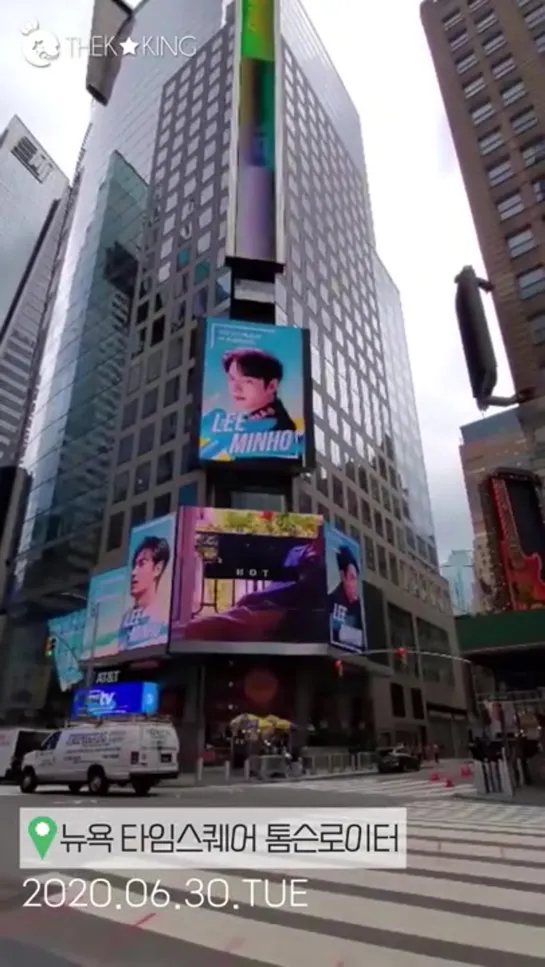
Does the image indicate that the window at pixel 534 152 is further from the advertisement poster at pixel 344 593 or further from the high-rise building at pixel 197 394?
the high-rise building at pixel 197 394

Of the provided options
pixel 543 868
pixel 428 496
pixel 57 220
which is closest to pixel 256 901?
pixel 543 868

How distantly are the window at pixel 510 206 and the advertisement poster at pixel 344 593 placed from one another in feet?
83.8

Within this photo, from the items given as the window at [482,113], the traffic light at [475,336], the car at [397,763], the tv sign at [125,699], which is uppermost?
the window at [482,113]

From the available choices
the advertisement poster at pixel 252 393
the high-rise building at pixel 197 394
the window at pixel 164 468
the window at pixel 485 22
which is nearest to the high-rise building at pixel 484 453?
the high-rise building at pixel 197 394

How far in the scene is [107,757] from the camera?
57.8 ft

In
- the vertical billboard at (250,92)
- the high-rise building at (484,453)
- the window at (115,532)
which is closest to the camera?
the vertical billboard at (250,92)

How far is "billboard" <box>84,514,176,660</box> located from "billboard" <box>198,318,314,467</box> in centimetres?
747

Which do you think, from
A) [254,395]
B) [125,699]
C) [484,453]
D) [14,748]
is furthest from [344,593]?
[484,453]

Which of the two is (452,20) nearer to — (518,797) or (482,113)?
(482,113)

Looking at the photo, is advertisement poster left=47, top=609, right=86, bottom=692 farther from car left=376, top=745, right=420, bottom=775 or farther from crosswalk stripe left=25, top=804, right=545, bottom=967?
crosswalk stripe left=25, top=804, right=545, bottom=967

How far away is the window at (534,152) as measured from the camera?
95.7ft

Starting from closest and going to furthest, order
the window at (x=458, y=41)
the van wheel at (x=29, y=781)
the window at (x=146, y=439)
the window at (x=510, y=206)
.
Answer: the van wheel at (x=29, y=781) → the window at (x=510, y=206) → the window at (x=458, y=41) → the window at (x=146, y=439)

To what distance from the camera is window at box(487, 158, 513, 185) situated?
2998 cm

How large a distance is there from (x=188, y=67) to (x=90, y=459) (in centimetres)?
6045
